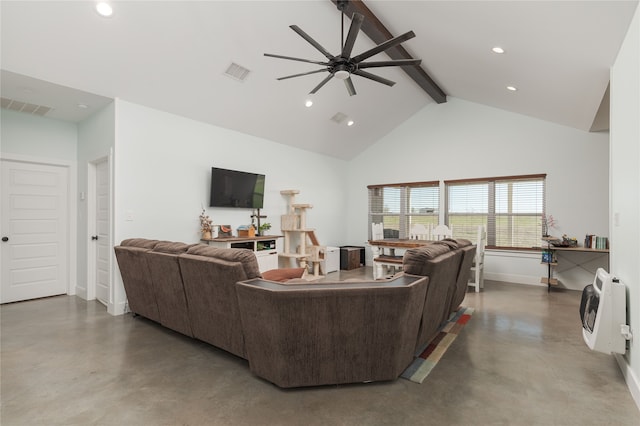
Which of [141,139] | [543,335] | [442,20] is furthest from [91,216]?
[543,335]

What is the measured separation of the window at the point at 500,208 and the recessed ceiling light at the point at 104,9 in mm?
6220

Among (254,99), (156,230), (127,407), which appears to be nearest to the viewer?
(127,407)

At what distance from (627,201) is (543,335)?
1651 mm

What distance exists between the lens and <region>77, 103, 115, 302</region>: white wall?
167 inches

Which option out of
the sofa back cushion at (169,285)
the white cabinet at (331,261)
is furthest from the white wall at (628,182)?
the white cabinet at (331,261)

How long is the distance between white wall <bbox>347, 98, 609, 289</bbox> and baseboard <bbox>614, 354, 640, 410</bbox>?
3.54m

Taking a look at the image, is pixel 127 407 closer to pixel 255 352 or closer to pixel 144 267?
pixel 255 352

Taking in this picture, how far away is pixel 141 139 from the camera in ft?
14.2

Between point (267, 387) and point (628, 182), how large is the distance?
3061 millimetres

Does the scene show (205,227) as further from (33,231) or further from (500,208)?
(500,208)

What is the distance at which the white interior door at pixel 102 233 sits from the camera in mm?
4418

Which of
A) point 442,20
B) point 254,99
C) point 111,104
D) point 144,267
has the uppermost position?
point 442,20

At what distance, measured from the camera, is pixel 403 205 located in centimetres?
754

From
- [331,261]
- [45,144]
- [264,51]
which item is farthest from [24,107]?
[331,261]
